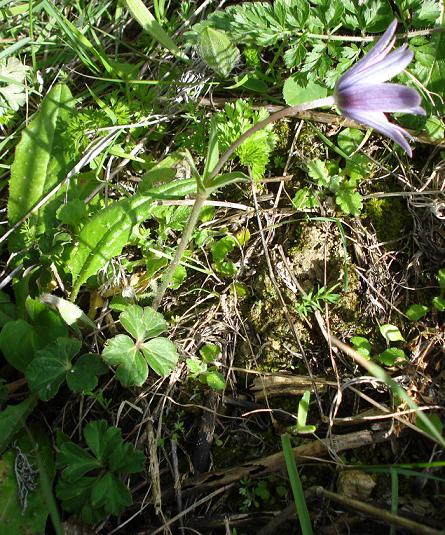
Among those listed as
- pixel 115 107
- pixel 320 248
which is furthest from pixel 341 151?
pixel 115 107

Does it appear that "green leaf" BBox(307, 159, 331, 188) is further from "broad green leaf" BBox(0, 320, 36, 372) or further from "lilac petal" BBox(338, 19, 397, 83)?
"broad green leaf" BBox(0, 320, 36, 372)

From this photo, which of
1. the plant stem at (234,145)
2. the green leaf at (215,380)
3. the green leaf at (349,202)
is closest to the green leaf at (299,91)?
the green leaf at (349,202)

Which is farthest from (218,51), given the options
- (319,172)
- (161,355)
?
(161,355)

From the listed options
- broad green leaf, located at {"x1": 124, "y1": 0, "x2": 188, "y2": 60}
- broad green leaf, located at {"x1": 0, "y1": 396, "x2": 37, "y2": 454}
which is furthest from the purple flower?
broad green leaf, located at {"x1": 0, "y1": 396, "x2": 37, "y2": 454}

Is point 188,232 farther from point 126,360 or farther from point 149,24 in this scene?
point 149,24

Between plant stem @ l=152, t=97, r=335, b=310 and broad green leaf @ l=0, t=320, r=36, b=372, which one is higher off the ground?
plant stem @ l=152, t=97, r=335, b=310

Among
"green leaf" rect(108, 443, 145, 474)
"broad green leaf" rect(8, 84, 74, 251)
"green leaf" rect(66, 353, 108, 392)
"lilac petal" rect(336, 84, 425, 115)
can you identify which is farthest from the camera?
"broad green leaf" rect(8, 84, 74, 251)
